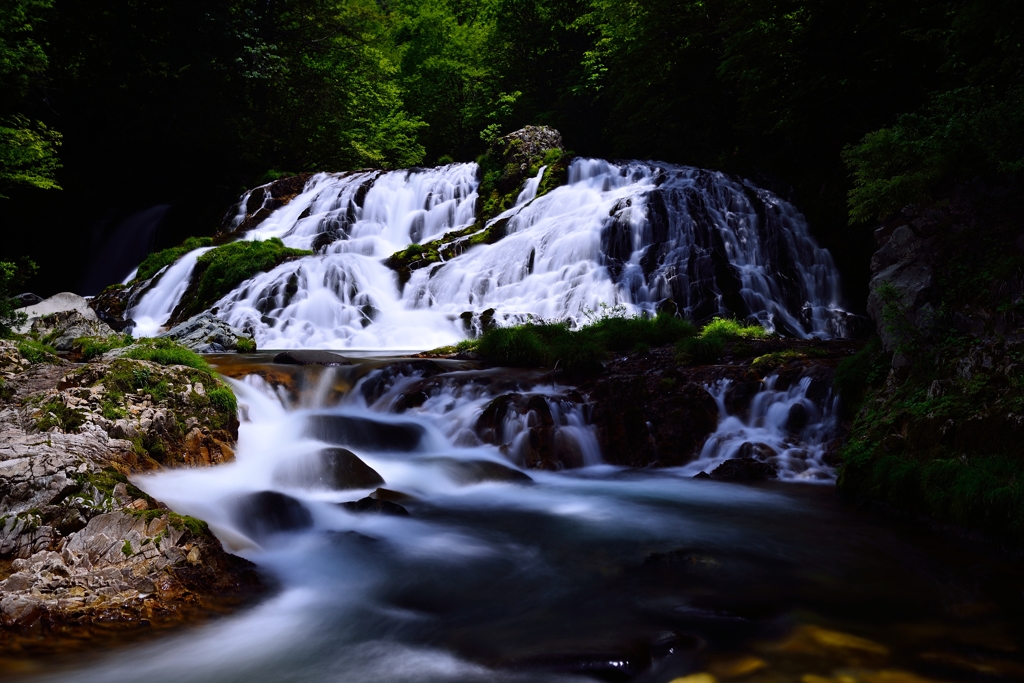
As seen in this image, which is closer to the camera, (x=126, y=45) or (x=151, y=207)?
(x=126, y=45)

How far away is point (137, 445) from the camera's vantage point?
19.0 ft

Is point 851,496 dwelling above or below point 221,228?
below

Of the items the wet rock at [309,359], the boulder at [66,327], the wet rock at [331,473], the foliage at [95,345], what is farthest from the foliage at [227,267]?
the wet rock at [331,473]

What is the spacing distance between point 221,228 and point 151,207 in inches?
241

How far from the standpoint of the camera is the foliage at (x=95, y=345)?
9.26 meters

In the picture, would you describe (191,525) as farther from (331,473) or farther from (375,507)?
(331,473)

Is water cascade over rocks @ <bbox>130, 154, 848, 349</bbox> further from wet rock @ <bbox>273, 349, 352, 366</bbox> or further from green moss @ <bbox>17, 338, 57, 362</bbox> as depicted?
green moss @ <bbox>17, 338, 57, 362</bbox>

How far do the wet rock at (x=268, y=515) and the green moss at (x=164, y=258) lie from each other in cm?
1654

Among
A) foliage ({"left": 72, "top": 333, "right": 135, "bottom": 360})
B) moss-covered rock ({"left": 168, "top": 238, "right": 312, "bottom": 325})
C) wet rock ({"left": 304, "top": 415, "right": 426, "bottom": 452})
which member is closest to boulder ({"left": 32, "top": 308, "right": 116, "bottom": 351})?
foliage ({"left": 72, "top": 333, "right": 135, "bottom": 360})

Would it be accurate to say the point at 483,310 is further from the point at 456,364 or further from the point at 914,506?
the point at 914,506

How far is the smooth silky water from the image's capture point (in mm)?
3336

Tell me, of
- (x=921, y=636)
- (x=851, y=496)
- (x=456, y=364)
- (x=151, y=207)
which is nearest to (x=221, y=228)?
(x=151, y=207)

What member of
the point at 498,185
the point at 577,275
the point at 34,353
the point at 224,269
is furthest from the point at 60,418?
the point at 498,185

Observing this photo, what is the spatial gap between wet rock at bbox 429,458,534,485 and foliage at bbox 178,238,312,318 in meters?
11.7
